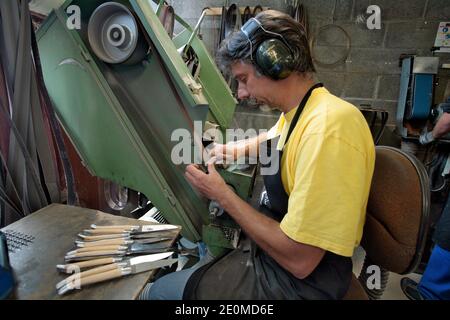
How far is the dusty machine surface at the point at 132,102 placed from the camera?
0.90m

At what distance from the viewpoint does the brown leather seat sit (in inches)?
30.5

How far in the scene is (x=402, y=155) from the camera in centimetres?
84

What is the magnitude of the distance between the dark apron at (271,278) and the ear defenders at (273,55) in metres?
0.13

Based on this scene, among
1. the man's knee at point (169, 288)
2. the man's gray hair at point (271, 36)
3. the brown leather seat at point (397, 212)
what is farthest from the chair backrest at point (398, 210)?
the man's knee at point (169, 288)

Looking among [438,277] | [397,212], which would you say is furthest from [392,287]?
[397,212]

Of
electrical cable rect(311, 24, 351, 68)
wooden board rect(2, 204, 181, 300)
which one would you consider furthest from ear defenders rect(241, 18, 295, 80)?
electrical cable rect(311, 24, 351, 68)

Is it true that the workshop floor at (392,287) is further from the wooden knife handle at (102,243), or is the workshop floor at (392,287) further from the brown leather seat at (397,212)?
the wooden knife handle at (102,243)

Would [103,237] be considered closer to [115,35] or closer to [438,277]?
[115,35]

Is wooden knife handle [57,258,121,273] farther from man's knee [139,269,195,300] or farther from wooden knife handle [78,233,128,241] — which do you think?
man's knee [139,269,195,300]

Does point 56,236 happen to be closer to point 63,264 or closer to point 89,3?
point 63,264

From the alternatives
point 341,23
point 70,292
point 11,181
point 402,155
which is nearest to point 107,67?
point 11,181

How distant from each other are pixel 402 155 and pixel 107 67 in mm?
1107

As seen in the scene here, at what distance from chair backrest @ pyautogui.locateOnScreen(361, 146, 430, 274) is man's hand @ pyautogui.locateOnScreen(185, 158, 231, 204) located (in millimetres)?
509

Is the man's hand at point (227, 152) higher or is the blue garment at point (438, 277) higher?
the man's hand at point (227, 152)
